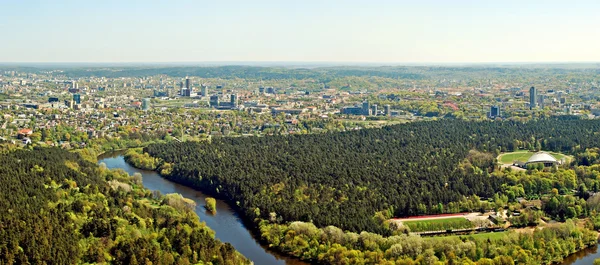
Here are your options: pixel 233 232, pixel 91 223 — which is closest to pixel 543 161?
pixel 233 232

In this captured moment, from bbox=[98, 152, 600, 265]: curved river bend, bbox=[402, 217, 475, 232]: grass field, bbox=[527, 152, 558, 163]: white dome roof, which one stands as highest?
bbox=[527, 152, 558, 163]: white dome roof

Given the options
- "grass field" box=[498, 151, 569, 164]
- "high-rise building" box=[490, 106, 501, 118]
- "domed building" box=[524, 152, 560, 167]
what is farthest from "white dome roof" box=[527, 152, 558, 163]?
"high-rise building" box=[490, 106, 501, 118]

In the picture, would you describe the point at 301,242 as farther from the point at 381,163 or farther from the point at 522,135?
the point at 522,135

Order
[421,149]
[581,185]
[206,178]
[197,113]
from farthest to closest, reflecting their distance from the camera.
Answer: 1. [197,113]
2. [421,149]
3. [206,178]
4. [581,185]

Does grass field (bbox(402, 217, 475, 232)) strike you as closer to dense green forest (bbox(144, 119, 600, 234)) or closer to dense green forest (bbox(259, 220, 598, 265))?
dense green forest (bbox(144, 119, 600, 234))

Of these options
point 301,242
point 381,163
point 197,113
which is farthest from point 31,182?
point 197,113
